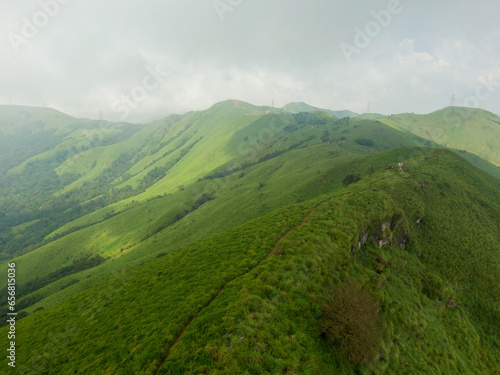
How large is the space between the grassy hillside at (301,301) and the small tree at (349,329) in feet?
1.83

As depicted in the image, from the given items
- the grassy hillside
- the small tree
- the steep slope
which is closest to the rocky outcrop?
the grassy hillside

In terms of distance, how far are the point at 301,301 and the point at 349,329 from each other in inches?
174

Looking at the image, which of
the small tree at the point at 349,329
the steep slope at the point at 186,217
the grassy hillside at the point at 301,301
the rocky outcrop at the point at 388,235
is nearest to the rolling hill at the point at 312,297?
the grassy hillside at the point at 301,301

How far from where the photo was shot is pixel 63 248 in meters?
148

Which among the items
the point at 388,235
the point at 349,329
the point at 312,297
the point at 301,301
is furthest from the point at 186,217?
the point at 349,329

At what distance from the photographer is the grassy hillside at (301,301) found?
17.4m

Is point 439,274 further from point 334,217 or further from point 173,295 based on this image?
point 173,295

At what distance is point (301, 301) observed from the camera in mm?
20344

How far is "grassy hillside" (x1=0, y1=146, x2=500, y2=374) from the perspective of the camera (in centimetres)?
1736

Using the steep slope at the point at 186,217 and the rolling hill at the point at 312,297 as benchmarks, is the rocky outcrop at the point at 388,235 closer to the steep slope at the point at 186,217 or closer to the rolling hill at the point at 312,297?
the rolling hill at the point at 312,297

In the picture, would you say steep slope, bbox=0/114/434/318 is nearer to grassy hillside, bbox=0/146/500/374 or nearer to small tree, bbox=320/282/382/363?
grassy hillside, bbox=0/146/500/374

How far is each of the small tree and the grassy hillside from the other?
22.0 inches

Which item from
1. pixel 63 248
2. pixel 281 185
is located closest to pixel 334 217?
pixel 281 185

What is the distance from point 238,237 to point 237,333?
21.9 metres
